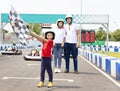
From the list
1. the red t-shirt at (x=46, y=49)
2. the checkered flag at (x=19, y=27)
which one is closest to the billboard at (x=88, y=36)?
the red t-shirt at (x=46, y=49)

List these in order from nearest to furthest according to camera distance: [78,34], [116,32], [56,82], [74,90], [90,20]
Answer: [74,90]
[56,82]
[78,34]
[90,20]
[116,32]

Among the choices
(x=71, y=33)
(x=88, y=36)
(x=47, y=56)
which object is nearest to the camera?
(x=47, y=56)

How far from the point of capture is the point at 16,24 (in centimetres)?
1031

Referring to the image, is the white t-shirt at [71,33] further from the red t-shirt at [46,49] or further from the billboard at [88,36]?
the billboard at [88,36]

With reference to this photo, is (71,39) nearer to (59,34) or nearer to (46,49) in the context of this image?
(59,34)

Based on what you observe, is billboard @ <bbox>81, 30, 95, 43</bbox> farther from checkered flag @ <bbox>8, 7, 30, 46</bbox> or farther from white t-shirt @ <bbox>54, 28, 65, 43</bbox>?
checkered flag @ <bbox>8, 7, 30, 46</bbox>

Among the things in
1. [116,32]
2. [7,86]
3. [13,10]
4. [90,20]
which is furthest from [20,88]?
[116,32]

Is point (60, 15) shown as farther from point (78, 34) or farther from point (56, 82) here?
point (56, 82)

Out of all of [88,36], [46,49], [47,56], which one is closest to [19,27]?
[46,49]

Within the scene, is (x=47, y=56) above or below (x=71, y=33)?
below

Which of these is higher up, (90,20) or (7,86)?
(90,20)

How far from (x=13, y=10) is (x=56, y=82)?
90.8 inches

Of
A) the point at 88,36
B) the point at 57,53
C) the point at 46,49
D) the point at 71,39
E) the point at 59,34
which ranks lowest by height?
the point at 57,53

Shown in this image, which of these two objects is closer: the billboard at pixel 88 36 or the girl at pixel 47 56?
the girl at pixel 47 56
